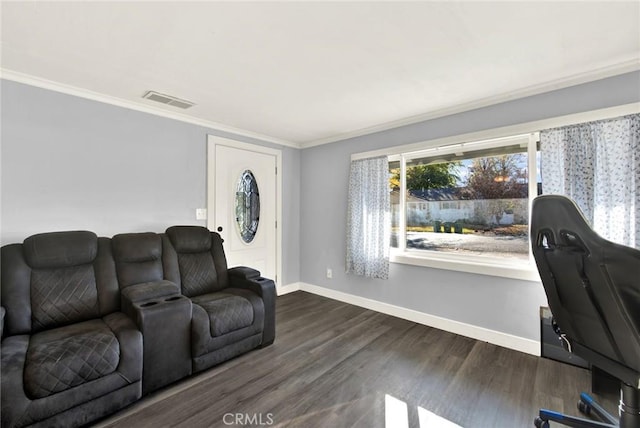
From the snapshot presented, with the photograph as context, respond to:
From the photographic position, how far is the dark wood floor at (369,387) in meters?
1.69

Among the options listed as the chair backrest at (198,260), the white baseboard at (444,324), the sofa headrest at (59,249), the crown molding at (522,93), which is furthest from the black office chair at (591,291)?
the sofa headrest at (59,249)

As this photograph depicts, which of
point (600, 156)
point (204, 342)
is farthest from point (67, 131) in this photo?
point (600, 156)

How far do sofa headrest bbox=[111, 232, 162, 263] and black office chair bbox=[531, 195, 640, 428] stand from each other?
2.81 meters

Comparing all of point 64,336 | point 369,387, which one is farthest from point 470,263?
point 64,336

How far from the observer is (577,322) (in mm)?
1322

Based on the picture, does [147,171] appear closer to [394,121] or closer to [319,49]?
[319,49]

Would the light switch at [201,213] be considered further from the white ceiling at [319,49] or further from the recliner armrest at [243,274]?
the white ceiling at [319,49]

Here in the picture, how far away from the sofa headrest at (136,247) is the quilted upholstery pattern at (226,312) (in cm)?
58

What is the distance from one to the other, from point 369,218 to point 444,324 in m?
1.43

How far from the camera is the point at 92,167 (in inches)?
100

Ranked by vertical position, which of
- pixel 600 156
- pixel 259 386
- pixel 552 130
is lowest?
pixel 259 386

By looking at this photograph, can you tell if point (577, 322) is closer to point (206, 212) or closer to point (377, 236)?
point (377, 236)

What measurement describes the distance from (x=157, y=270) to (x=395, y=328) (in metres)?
2.43

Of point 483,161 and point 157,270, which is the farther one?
point 483,161
